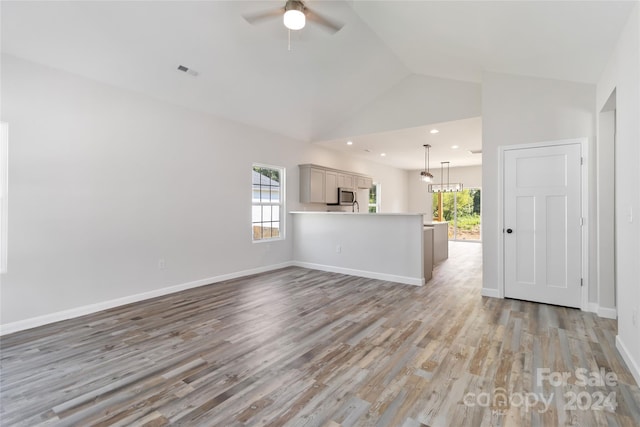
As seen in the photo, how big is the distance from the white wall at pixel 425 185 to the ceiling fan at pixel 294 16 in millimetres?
9186

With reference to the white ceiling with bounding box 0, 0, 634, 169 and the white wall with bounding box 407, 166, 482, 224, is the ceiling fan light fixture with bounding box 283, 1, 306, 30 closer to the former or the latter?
the white ceiling with bounding box 0, 0, 634, 169

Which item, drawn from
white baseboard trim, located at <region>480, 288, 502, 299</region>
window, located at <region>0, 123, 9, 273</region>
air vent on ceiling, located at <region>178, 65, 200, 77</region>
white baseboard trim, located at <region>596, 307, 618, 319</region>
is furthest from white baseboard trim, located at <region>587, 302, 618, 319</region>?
window, located at <region>0, 123, 9, 273</region>

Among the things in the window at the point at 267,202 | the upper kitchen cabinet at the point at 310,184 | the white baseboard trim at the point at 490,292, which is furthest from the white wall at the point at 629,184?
the window at the point at 267,202

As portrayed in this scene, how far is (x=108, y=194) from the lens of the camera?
380 cm

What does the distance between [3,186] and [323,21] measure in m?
3.55

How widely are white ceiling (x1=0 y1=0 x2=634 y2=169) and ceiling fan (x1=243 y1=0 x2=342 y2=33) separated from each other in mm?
88

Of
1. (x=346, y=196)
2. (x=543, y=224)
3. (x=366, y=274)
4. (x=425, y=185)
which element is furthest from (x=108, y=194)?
(x=425, y=185)

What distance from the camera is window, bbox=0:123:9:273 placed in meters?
3.09

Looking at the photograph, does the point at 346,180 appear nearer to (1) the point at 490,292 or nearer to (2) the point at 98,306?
(1) the point at 490,292

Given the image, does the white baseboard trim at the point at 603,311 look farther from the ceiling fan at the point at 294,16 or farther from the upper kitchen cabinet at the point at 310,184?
the upper kitchen cabinet at the point at 310,184

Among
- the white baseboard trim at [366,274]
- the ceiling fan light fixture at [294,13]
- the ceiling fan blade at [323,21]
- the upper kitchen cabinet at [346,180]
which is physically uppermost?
the ceiling fan blade at [323,21]

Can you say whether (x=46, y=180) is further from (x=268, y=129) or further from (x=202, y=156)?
(x=268, y=129)

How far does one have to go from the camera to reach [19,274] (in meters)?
3.17

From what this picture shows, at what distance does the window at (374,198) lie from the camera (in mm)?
9926
